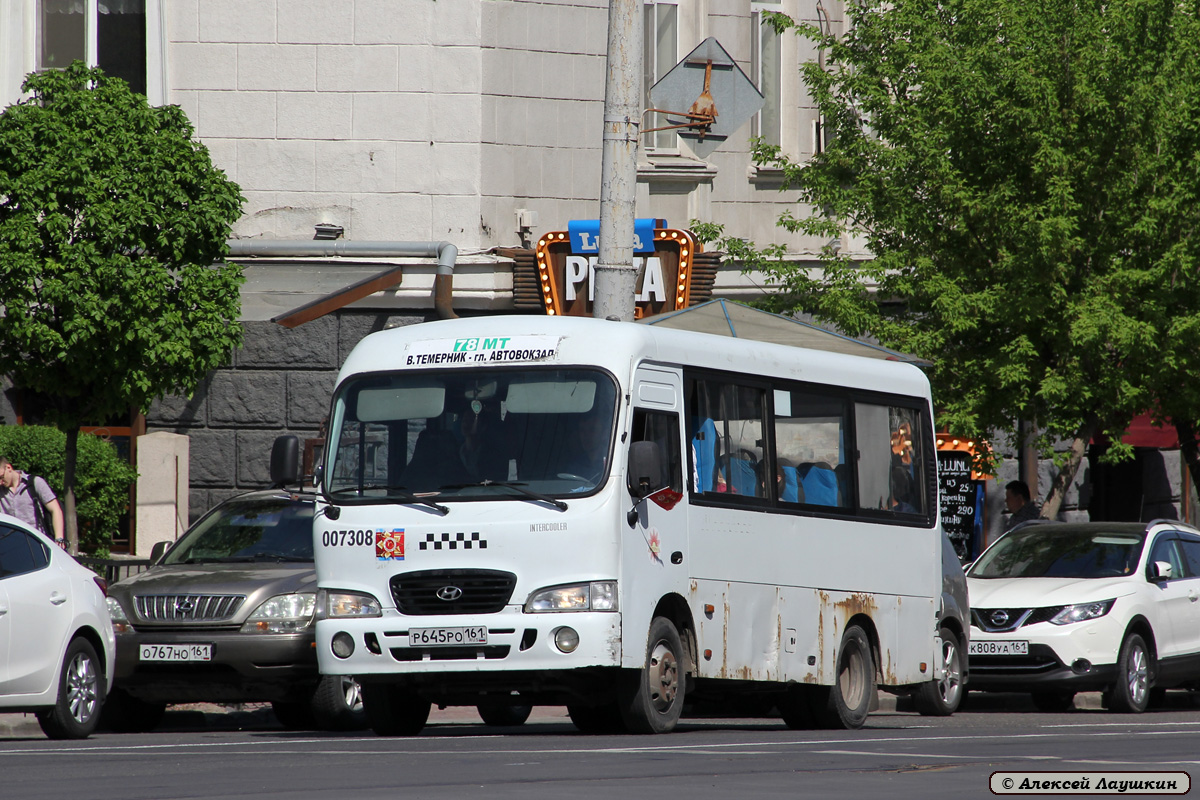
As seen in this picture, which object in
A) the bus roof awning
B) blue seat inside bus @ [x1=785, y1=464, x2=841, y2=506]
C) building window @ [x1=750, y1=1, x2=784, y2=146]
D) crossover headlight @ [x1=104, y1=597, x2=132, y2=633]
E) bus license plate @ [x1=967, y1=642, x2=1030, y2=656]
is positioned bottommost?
bus license plate @ [x1=967, y1=642, x2=1030, y2=656]

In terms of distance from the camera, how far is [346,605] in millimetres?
11484

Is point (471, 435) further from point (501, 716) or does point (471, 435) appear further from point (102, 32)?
point (102, 32)

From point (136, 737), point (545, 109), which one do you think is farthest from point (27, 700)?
point (545, 109)

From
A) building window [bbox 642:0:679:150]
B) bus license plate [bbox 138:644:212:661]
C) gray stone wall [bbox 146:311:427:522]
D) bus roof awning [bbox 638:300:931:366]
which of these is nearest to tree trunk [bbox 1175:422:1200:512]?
building window [bbox 642:0:679:150]

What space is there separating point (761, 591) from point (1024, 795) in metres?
4.73

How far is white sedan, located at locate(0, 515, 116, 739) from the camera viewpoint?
11.7 metres

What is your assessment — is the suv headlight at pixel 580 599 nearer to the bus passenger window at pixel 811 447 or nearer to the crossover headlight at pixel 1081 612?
the bus passenger window at pixel 811 447

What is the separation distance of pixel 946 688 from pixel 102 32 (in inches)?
479

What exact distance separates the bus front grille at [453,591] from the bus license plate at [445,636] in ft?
0.42

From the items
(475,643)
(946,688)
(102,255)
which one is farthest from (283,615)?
(946,688)

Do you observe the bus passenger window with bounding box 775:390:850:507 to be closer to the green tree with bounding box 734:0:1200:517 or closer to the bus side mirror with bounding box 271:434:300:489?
the bus side mirror with bounding box 271:434:300:489

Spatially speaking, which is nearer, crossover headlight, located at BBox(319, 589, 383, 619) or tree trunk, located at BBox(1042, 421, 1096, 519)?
crossover headlight, located at BBox(319, 589, 383, 619)

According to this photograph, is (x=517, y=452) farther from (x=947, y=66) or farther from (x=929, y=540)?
(x=947, y=66)

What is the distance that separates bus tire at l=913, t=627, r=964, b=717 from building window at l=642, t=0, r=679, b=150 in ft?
29.6
